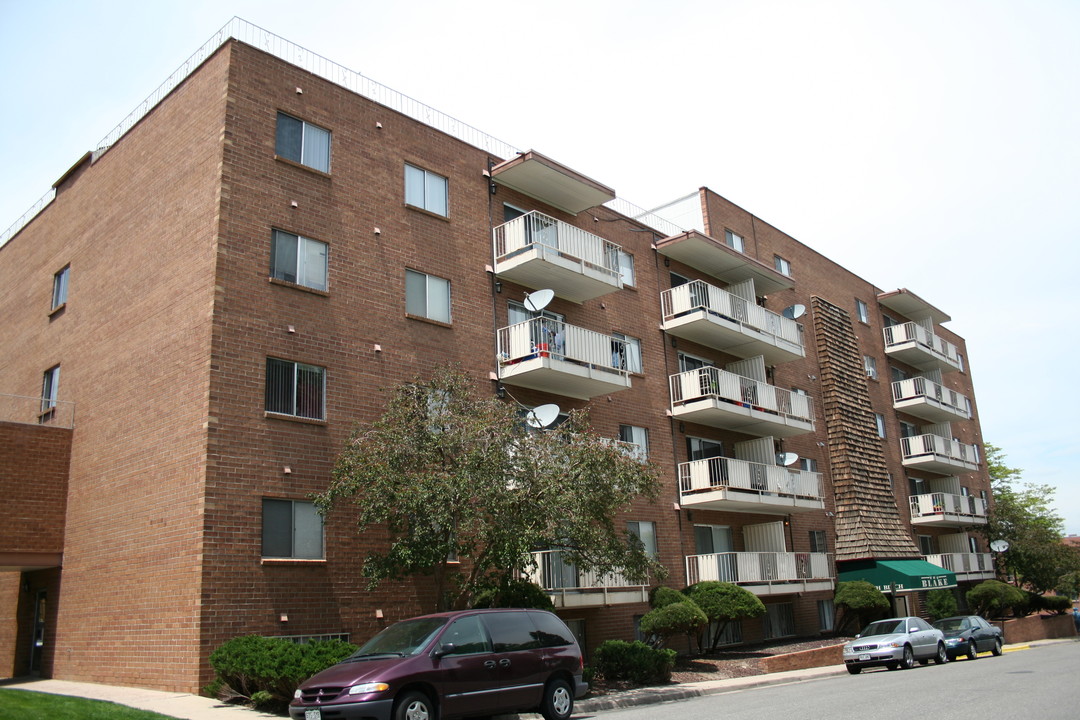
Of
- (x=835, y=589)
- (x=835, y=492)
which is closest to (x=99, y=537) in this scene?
(x=835, y=589)

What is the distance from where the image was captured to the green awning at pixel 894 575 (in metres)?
32.0

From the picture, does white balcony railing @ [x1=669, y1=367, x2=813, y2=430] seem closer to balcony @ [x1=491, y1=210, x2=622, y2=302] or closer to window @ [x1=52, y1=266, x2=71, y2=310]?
balcony @ [x1=491, y1=210, x2=622, y2=302]

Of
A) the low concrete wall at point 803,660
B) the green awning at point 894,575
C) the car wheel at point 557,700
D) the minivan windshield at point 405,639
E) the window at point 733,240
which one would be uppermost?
the window at point 733,240

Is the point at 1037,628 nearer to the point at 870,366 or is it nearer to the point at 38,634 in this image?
the point at 870,366

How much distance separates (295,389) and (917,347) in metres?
34.1

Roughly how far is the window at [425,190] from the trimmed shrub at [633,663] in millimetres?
11352

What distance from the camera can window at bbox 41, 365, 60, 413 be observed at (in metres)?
22.8

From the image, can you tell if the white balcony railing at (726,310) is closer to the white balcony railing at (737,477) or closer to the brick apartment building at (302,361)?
the brick apartment building at (302,361)

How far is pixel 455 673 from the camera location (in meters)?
12.3

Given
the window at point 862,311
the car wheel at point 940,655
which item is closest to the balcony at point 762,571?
the car wheel at point 940,655

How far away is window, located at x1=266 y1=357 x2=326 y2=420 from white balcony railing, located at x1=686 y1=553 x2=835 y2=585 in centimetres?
1296

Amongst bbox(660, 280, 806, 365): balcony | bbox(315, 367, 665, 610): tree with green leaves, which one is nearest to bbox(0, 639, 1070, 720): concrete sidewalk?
bbox(315, 367, 665, 610): tree with green leaves

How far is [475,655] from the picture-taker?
12.7 metres

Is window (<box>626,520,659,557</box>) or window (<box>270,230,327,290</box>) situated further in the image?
window (<box>626,520,659,557</box>)
